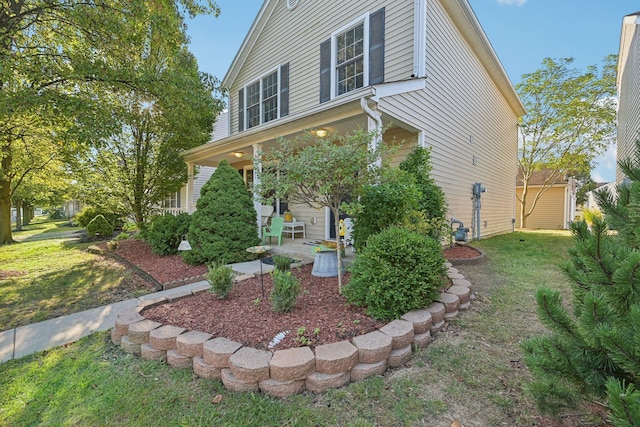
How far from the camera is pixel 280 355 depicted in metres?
2.14

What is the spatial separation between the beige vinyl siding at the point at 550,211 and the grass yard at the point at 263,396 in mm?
18338

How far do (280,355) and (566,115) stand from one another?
62.5 feet

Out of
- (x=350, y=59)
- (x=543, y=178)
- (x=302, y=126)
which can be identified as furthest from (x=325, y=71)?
(x=543, y=178)

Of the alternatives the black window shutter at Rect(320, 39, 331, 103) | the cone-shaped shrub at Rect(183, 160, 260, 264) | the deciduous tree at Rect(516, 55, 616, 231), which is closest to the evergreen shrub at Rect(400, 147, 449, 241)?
the black window shutter at Rect(320, 39, 331, 103)

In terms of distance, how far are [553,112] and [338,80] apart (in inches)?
564

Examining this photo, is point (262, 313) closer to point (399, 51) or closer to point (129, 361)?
point (129, 361)

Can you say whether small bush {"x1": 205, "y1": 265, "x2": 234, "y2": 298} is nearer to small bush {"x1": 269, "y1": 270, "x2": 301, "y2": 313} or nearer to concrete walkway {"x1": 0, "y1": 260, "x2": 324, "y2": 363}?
small bush {"x1": 269, "y1": 270, "x2": 301, "y2": 313}

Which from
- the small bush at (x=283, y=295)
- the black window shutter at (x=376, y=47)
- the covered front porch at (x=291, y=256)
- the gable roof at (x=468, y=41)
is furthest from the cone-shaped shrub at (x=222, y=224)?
the gable roof at (x=468, y=41)

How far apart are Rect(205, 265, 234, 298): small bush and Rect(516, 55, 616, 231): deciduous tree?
18.1 meters

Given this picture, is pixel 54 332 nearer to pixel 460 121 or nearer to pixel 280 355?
pixel 280 355

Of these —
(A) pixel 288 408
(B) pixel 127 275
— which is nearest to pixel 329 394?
(A) pixel 288 408

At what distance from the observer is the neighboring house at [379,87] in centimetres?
584

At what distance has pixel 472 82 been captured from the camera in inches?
352

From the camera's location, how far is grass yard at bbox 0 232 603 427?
1.80 meters
